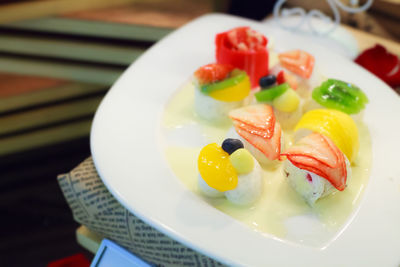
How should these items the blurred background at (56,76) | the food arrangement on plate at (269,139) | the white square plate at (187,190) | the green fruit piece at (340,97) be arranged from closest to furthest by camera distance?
the white square plate at (187,190)
the food arrangement on plate at (269,139)
the green fruit piece at (340,97)
the blurred background at (56,76)

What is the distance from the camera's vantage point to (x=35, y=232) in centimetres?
214

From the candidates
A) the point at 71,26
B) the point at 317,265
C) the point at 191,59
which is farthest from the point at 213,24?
the point at 317,265

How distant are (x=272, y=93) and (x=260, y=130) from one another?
8.4 inches

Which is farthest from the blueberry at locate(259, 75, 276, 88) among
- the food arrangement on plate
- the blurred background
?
the blurred background

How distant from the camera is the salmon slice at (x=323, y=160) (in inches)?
43.8

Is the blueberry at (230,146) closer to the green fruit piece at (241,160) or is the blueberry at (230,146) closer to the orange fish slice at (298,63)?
the green fruit piece at (241,160)

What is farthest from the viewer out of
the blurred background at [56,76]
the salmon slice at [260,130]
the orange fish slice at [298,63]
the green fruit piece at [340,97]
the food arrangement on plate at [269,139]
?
the blurred background at [56,76]

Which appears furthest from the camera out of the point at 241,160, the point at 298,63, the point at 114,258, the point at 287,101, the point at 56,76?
the point at 56,76

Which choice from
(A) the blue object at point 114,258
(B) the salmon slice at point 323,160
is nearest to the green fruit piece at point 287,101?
(B) the salmon slice at point 323,160

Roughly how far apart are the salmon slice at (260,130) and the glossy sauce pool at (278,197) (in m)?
0.07

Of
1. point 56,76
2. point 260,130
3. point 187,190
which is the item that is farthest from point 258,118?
point 56,76

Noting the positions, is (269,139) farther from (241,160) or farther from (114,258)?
(114,258)

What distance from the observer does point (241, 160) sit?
1112 millimetres

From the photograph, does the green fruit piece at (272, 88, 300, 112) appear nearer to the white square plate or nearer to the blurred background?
the white square plate
